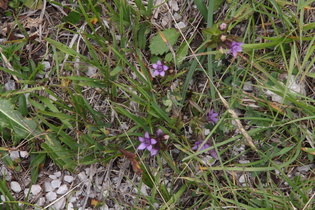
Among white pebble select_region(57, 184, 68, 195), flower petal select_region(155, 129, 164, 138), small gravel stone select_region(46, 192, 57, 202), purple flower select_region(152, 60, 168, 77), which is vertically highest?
purple flower select_region(152, 60, 168, 77)

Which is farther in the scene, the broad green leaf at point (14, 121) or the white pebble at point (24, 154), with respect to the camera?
the white pebble at point (24, 154)

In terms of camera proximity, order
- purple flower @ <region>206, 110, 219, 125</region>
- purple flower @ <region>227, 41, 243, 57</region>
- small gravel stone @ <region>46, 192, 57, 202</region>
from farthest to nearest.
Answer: small gravel stone @ <region>46, 192, 57, 202</region> < purple flower @ <region>206, 110, 219, 125</region> < purple flower @ <region>227, 41, 243, 57</region>

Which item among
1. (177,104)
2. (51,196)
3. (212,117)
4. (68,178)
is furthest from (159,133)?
(51,196)

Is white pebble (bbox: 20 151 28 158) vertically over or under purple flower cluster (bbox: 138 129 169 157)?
under

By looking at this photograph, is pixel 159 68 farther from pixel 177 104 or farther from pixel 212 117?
pixel 212 117

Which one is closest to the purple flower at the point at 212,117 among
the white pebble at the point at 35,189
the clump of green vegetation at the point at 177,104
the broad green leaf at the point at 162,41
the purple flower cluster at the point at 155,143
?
the clump of green vegetation at the point at 177,104

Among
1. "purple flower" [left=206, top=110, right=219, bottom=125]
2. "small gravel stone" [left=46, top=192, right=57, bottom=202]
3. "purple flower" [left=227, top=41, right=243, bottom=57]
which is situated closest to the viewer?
"purple flower" [left=227, top=41, right=243, bottom=57]

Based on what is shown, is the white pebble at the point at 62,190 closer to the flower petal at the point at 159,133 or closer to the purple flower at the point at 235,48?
the flower petal at the point at 159,133

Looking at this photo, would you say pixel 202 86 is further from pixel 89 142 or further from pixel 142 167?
pixel 89 142

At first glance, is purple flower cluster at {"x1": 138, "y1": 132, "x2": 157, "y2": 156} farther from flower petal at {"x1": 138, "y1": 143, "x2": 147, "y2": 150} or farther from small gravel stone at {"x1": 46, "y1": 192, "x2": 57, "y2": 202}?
small gravel stone at {"x1": 46, "y1": 192, "x2": 57, "y2": 202}

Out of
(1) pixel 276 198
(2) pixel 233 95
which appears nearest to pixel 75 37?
(2) pixel 233 95

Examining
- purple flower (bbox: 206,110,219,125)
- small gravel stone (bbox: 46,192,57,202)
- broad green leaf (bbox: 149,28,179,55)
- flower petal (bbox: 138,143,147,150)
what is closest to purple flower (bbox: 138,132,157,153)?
flower petal (bbox: 138,143,147,150)

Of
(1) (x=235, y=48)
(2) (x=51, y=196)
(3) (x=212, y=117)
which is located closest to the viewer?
(1) (x=235, y=48)
